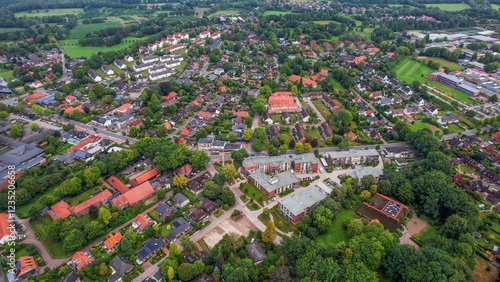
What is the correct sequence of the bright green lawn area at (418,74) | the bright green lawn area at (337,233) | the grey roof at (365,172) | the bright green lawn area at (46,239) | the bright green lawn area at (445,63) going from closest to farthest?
the bright green lawn area at (46,239)
the bright green lawn area at (337,233)
the grey roof at (365,172)
the bright green lawn area at (418,74)
the bright green lawn area at (445,63)

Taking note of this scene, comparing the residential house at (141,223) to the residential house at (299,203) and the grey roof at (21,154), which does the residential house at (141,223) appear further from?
the grey roof at (21,154)

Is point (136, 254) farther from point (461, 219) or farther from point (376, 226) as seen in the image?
point (461, 219)

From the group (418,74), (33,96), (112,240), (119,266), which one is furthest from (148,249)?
(418,74)

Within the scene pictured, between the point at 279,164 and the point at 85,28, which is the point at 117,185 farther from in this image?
the point at 85,28

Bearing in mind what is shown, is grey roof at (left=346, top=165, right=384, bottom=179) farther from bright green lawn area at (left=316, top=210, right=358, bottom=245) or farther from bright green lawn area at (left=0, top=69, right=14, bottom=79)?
bright green lawn area at (left=0, top=69, right=14, bottom=79)

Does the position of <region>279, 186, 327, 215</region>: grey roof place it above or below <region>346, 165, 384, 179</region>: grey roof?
below

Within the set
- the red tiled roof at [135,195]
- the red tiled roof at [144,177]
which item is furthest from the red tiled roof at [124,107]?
the red tiled roof at [135,195]

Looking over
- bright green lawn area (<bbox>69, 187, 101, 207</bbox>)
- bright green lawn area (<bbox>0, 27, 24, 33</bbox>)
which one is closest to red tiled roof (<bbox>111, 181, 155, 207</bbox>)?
bright green lawn area (<bbox>69, 187, 101, 207</bbox>)
